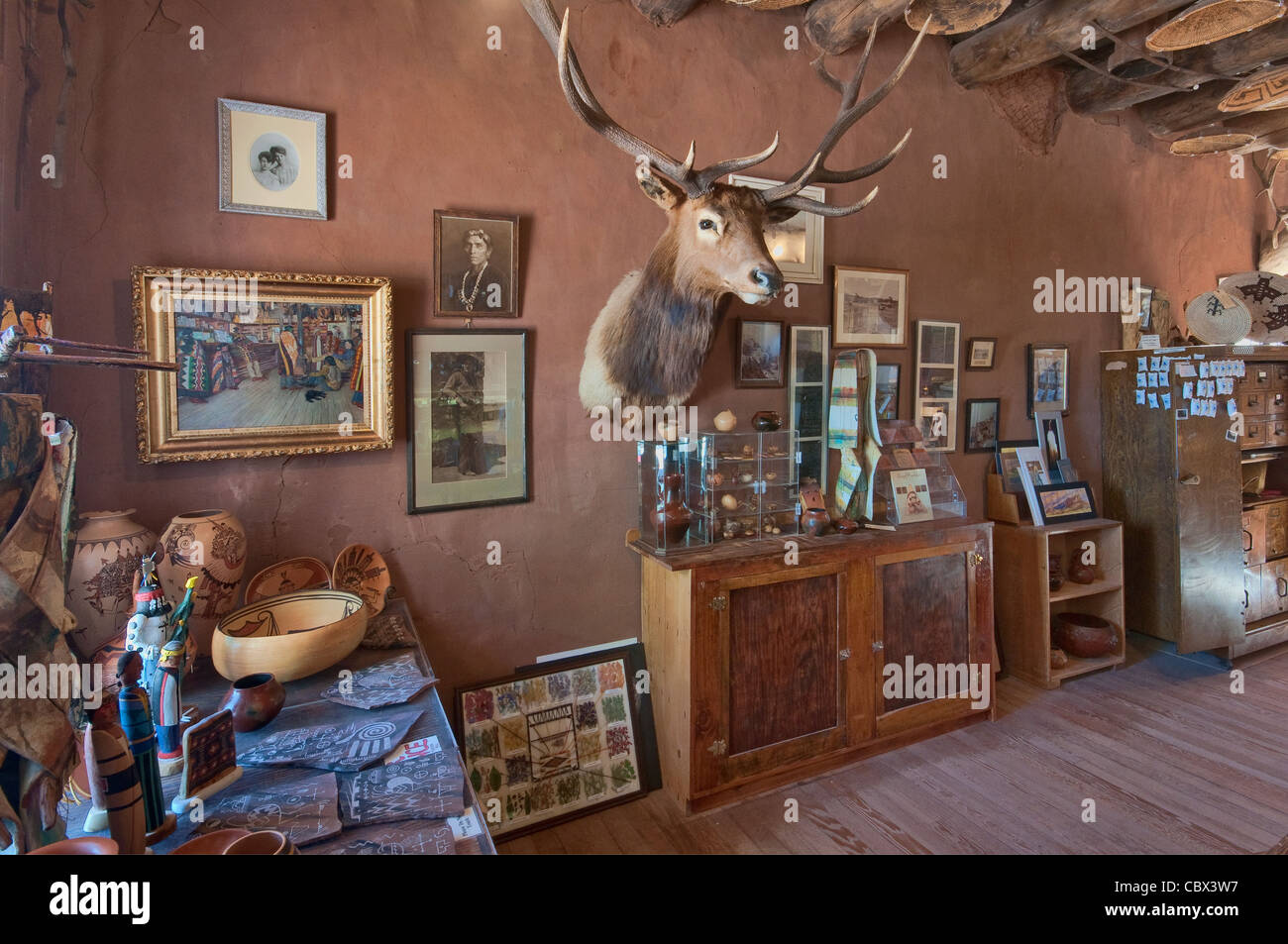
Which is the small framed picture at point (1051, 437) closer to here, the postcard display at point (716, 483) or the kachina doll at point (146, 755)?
the postcard display at point (716, 483)

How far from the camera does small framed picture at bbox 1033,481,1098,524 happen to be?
12.9ft

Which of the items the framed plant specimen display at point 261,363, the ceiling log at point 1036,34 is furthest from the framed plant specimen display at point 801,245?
the framed plant specimen display at point 261,363

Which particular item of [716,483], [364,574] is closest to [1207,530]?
[716,483]

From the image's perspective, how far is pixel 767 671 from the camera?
8.95ft

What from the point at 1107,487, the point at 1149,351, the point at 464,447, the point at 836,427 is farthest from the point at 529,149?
the point at 1107,487

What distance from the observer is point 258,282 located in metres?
2.08

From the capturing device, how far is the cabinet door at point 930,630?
3.01 m

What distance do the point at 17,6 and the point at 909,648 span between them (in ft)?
12.6

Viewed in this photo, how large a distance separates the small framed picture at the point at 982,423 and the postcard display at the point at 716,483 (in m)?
1.55

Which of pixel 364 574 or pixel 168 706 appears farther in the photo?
pixel 364 574

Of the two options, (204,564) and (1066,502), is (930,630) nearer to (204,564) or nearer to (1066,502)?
(1066,502)

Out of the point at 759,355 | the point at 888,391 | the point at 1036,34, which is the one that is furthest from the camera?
the point at 888,391

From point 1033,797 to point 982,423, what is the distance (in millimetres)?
2081
